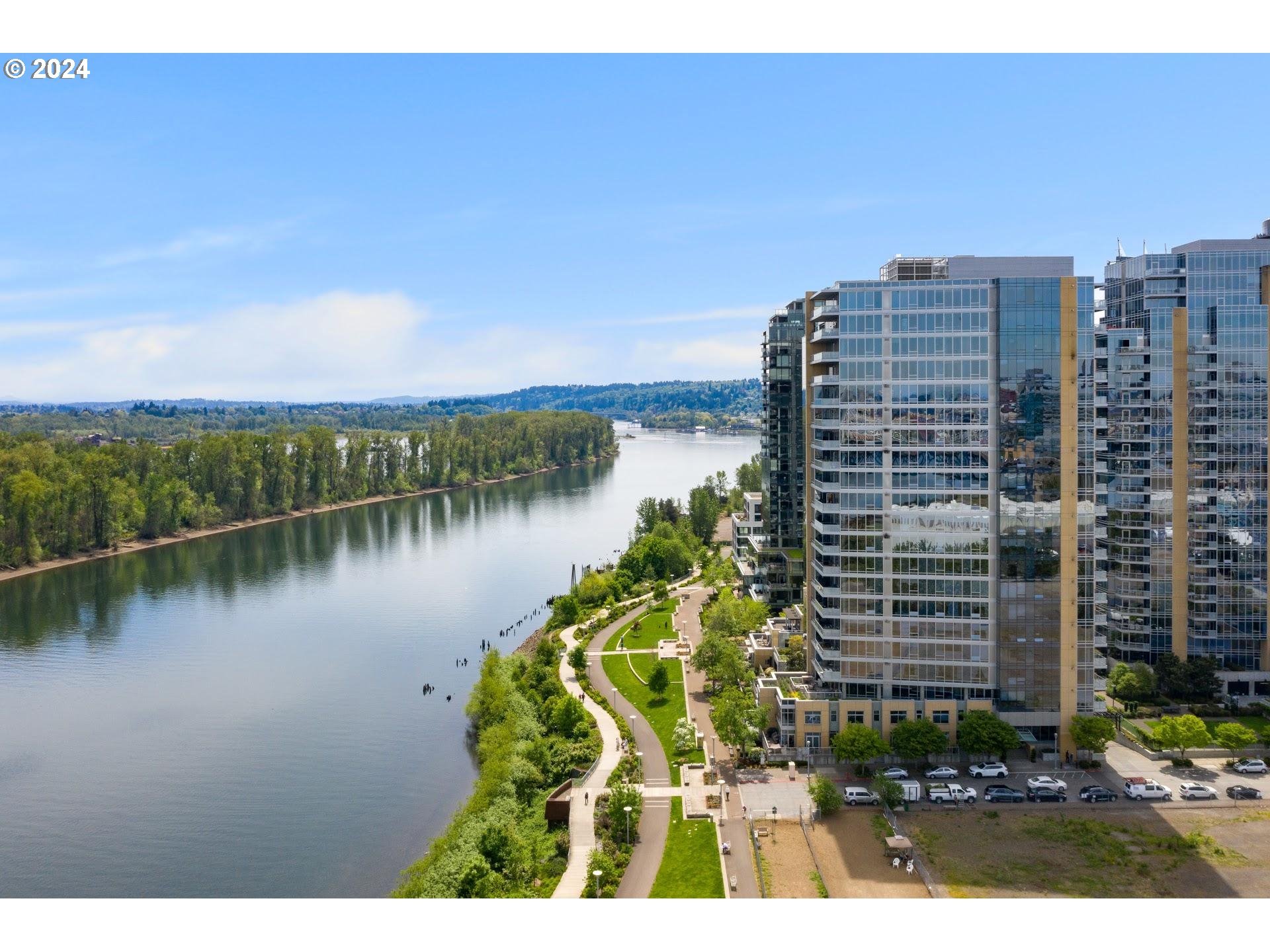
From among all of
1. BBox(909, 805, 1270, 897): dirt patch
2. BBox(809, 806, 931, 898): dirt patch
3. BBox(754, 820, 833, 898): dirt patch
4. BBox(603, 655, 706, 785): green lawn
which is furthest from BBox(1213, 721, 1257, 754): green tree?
BBox(603, 655, 706, 785): green lawn

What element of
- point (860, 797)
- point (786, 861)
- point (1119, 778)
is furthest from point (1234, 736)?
point (786, 861)

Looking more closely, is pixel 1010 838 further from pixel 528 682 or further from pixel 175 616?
pixel 175 616

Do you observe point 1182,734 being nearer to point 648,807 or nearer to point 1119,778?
point 1119,778

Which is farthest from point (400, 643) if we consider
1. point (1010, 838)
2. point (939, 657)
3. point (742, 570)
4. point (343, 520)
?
point (343, 520)

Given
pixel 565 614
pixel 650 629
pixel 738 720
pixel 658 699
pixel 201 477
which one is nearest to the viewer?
pixel 738 720

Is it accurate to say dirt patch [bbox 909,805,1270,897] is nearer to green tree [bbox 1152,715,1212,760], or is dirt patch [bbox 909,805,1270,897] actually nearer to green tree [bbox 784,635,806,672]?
green tree [bbox 1152,715,1212,760]

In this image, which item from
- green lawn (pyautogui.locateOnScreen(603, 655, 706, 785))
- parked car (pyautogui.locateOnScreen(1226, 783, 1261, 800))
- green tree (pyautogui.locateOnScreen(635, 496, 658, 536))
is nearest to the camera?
parked car (pyautogui.locateOnScreen(1226, 783, 1261, 800))
